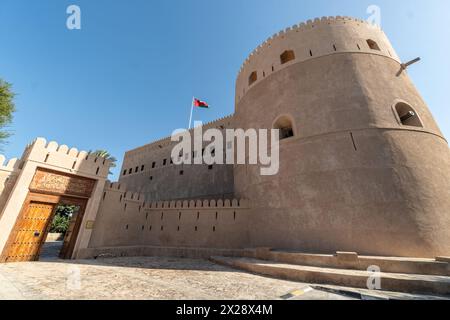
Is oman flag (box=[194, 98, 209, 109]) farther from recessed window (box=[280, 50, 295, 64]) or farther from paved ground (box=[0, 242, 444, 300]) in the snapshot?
paved ground (box=[0, 242, 444, 300])

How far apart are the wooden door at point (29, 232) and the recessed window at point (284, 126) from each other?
11.1 meters

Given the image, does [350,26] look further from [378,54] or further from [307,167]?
[307,167]

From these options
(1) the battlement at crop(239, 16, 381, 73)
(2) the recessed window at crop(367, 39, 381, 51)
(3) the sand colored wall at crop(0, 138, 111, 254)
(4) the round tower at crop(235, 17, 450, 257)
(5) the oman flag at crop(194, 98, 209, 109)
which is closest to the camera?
(3) the sand colored wall at crop(0, 138, 111, 254)

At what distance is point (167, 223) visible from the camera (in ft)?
36.4

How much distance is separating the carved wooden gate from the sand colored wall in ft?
0.62

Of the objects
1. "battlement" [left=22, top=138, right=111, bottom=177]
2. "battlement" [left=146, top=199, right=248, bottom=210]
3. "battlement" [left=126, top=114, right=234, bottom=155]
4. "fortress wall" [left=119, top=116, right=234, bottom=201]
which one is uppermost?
"battlement" [left=126, top=114, right=234, bottom=155]

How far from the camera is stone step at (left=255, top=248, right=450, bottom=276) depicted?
491 cm

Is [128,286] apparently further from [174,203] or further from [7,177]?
[174,203]

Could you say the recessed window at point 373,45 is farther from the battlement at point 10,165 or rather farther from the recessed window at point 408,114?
the battlement at point 10,165

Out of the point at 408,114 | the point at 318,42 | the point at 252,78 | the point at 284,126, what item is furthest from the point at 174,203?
the point at 408,114

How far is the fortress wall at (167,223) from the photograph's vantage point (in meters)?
9.52

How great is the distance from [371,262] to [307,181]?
3426mm

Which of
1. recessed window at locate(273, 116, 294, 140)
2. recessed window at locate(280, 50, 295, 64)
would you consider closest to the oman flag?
recessed window at locate(280, 50, 295, 64)

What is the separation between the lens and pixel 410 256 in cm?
598
